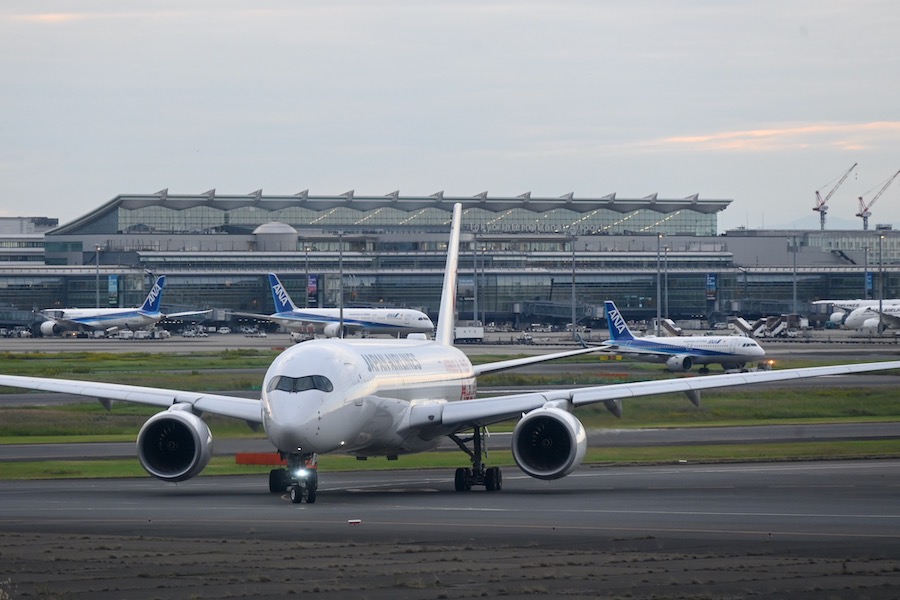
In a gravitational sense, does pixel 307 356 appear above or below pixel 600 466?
above

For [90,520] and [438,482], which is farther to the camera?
[438,482]

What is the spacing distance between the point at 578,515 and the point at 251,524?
6953mm

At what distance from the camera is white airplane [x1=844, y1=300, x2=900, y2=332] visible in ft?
509

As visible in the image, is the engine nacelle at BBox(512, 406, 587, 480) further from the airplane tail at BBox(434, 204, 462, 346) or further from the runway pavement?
the airplane tail at BBox(434, 204, 462, 346)

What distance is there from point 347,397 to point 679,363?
74570mm

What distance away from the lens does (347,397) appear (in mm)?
32844

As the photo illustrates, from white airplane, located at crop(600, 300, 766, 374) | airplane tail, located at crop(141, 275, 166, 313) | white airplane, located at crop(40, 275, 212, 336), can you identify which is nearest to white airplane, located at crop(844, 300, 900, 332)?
white airplane, located at crop(600, 300, 766, 374)

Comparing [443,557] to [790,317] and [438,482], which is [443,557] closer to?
[438,482]

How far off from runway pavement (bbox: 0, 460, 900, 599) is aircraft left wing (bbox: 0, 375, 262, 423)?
2.20 m

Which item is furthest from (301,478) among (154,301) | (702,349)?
(154,301)

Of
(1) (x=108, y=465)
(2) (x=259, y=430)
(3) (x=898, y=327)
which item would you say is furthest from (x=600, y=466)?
(3) (x=898, y=327)

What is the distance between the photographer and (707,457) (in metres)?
46.6

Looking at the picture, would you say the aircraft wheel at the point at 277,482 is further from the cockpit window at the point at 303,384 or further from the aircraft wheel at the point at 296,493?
the cockpit window at the point at 303,384

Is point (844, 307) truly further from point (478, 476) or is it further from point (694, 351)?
point (478, 476)
